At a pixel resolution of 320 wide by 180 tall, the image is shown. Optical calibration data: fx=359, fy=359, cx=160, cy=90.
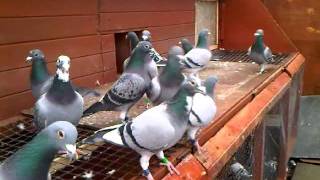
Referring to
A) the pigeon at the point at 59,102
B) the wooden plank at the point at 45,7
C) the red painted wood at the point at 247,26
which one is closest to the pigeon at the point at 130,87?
the pigeon at the point at 59,102

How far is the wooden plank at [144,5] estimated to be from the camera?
2.39 metres

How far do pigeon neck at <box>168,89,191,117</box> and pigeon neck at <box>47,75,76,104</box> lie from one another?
374 millimetres

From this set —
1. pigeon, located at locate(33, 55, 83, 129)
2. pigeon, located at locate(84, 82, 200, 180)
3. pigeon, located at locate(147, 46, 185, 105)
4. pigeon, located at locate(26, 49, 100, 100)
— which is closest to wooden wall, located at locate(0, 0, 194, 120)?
pigeon, located at locate(26, 49, 100, 100)

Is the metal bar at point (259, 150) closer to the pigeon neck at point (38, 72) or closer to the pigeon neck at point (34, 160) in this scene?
the pigeon neck at point (38, 72)

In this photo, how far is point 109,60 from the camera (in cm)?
246

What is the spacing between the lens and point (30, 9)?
178 cm

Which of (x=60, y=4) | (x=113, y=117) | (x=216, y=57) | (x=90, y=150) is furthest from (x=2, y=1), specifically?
(x=216, y=57)

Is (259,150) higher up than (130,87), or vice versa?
(130,87)

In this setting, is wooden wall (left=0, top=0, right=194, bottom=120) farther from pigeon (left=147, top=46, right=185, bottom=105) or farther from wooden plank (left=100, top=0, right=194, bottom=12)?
pigeon (left=147, top=46, right=185, bottom=105)

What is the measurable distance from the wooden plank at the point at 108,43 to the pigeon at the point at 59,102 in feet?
3.94

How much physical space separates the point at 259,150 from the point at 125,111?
2.67 feet

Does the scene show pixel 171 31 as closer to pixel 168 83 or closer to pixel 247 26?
pixel 247 26

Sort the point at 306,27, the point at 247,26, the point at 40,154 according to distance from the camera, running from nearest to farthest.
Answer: the point at 40,154
the point at 247,26
the point at 306,27

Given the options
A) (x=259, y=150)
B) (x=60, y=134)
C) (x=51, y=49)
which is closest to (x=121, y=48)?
(x=51, y=49)
